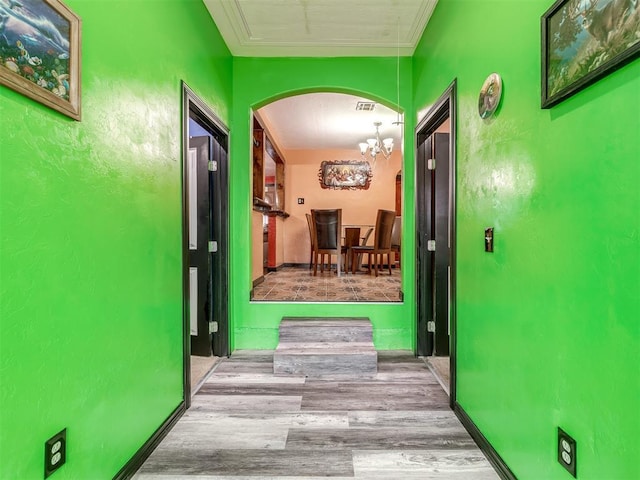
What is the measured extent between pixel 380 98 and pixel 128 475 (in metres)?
3.06

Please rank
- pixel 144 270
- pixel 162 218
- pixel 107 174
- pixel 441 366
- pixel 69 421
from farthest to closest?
pixel 441 366 < pixel 162 218 < pixel 144 270 < pixel 107 174 < pixel 69 421

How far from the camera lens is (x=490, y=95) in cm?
151

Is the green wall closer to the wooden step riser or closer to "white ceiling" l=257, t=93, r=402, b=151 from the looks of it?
the wooden step riser

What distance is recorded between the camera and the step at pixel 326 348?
2514 millimetres

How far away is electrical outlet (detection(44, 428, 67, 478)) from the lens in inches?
40.5

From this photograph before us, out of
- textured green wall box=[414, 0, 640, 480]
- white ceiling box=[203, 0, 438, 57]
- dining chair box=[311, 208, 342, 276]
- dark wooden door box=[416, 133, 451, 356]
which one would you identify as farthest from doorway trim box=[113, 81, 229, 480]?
dining chair box=[311, 208, 342, 276]

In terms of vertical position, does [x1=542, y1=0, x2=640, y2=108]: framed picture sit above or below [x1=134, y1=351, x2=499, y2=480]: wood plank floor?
above

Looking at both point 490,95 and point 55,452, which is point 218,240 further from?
point 490,95

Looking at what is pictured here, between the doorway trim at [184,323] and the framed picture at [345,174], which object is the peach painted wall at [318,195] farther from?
the doorway trim at [184,323]

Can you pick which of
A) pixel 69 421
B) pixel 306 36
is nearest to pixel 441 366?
pixel 69 421

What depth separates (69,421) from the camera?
Answer: 3.69 feet

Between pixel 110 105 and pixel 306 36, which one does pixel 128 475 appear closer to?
pixel 110 105

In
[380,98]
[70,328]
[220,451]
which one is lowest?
[220,451]

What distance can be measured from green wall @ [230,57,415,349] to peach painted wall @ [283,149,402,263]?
393 cm
